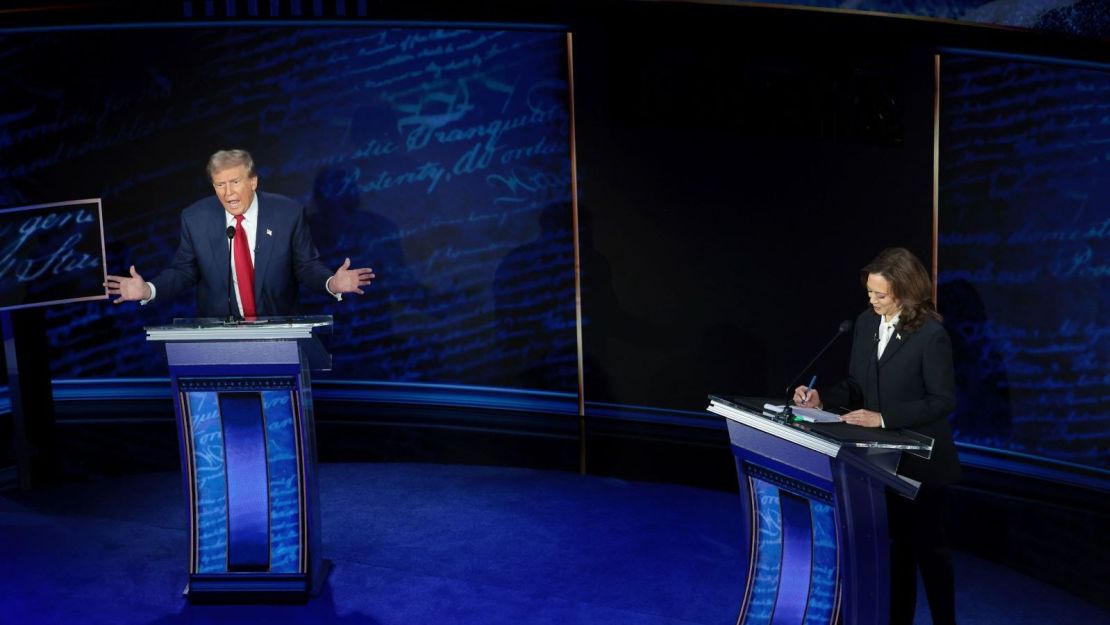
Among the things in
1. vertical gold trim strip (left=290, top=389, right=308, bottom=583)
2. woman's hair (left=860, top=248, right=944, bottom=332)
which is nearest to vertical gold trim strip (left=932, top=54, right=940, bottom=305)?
woman's hair (left=860, top=248, right=944, bottom=332)

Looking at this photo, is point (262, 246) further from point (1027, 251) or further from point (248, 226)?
point (1027, 251)

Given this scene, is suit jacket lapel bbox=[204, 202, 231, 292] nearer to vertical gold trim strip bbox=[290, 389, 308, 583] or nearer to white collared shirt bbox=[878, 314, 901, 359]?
vertical gold trim strip bbox=[290, 389, 308, 583]

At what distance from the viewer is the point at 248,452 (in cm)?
350

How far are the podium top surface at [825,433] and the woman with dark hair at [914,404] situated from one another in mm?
258

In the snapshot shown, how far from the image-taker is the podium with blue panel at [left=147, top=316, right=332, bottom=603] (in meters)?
3.40

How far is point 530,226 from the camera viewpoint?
593 centimetres

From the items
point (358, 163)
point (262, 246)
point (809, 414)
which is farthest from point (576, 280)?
point (809, 414)

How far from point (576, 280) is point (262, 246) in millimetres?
2404

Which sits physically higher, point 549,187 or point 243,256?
point 549,187

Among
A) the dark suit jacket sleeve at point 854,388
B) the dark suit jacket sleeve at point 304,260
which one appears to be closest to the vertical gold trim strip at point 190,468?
the dark suit jacket sleeve at point 304,260

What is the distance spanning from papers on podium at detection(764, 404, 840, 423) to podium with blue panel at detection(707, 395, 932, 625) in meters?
0.02

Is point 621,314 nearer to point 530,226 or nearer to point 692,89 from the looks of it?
point 530,226

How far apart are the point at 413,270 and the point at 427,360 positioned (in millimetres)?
554

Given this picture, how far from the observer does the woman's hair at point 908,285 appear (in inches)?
117
